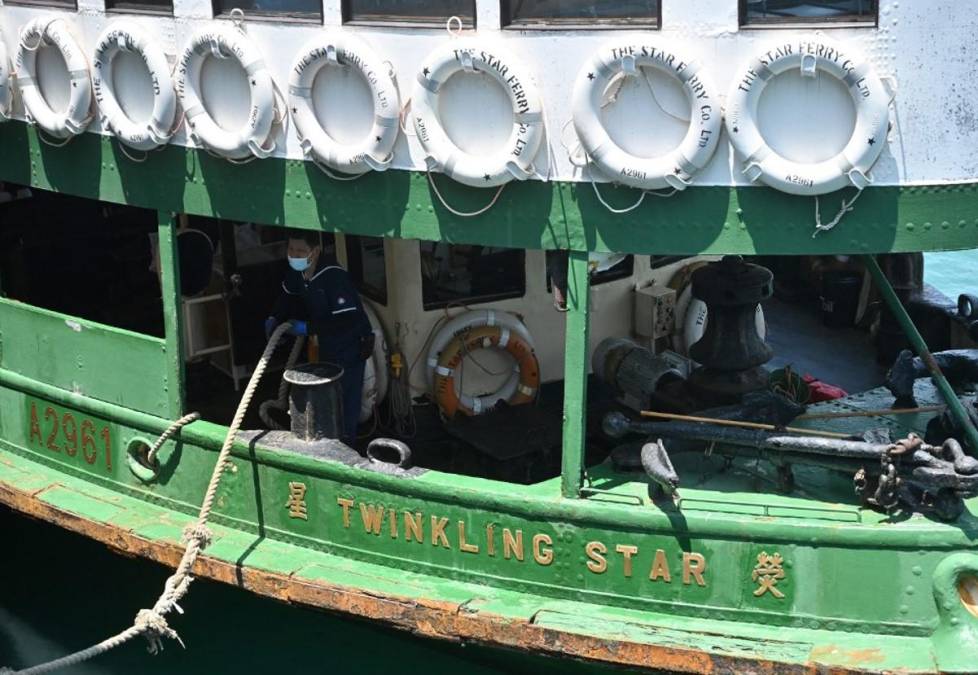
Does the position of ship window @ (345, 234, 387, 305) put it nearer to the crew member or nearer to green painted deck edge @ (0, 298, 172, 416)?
the crew member

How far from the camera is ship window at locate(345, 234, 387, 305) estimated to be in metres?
9.80

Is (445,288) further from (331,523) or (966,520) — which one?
(966,520)

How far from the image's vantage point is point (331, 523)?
8164mm

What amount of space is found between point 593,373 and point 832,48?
411 centimetres

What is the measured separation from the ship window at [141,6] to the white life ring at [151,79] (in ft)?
0.38

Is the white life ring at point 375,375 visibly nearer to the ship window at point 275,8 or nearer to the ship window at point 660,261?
the ship window at point 660,261

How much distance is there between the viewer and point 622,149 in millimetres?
7035

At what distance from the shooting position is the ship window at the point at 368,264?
980 centimetres

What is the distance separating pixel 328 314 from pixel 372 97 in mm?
1752

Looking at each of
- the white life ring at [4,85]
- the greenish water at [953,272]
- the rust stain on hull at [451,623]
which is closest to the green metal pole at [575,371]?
the rust stain on hull at [451,623]

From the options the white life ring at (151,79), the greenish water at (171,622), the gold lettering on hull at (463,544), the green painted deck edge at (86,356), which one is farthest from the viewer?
the greenish water at (171,622)

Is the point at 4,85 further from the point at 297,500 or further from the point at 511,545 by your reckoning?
the point at 511,545

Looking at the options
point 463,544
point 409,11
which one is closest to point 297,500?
point 463,544

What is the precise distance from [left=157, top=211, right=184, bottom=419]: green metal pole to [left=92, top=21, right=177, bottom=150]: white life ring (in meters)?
0.46
